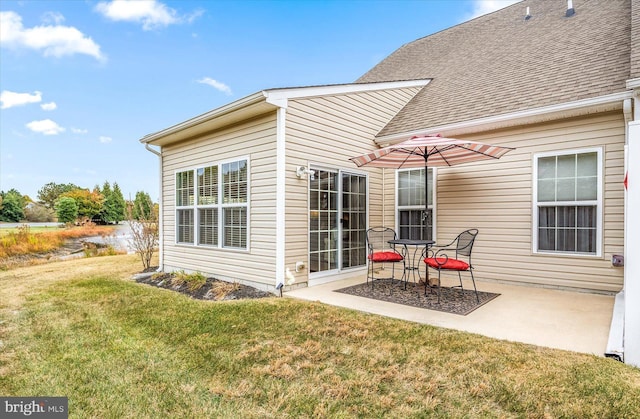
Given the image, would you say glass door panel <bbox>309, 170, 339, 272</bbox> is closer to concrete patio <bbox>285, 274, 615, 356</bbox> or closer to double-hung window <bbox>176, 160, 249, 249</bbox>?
concrete patio <bbox>285, 274, 615, 356</bbox>

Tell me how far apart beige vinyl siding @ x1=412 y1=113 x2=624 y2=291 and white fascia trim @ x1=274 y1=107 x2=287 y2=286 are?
3137 millimetres

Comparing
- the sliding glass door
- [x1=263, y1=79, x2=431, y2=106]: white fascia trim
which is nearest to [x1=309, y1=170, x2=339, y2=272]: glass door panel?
the sliding glass door

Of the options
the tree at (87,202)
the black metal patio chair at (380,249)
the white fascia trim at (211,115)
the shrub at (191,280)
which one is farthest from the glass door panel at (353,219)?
the tree at (87,202)

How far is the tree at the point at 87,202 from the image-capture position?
1002 inches

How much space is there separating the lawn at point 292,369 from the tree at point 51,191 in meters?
32.9

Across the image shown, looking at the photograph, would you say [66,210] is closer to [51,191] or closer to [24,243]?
[51,191]

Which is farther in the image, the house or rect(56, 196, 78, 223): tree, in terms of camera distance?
rect(56, 196, 78, 223): tree

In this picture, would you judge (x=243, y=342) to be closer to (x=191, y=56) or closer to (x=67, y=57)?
(x=191, y=56)

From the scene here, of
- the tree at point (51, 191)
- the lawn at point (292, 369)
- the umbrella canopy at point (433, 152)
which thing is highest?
the tree at point (51, 191)

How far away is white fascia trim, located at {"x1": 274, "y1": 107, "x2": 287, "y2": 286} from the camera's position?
5.11 m

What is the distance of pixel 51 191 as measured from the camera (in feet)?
99.7

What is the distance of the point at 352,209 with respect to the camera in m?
6.31

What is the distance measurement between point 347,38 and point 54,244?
1475 cm

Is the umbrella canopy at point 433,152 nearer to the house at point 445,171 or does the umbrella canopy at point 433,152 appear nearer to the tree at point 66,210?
the house at point 445,171
